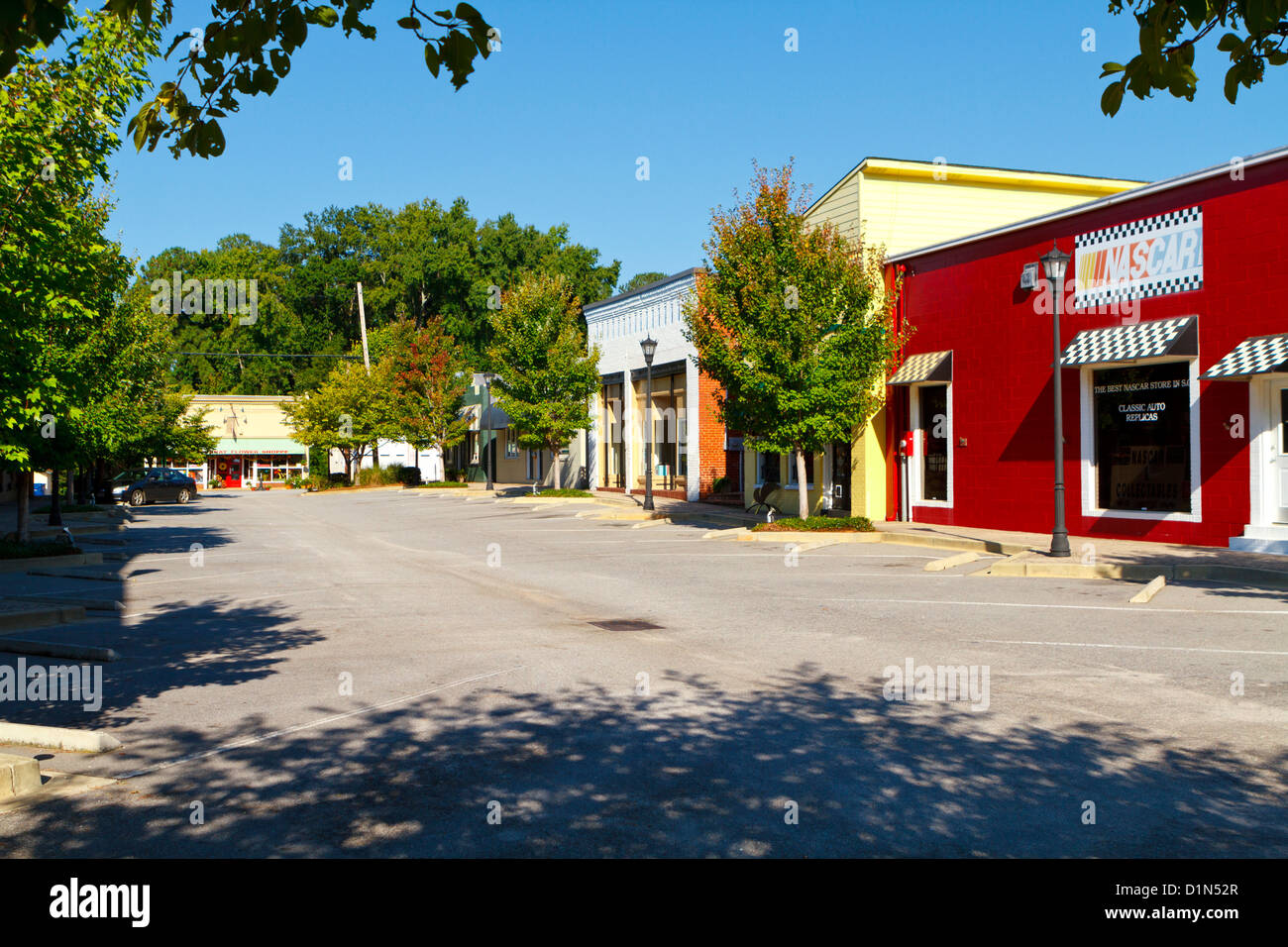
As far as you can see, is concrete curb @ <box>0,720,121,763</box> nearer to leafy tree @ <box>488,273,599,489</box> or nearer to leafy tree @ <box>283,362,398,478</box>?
leafy tree @ <box>488,273,599,489</box>

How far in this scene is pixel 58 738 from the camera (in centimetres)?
642

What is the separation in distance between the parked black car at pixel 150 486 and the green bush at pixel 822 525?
104 ft

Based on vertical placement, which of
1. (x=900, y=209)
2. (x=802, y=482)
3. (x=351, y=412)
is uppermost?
(x=900, y=209)

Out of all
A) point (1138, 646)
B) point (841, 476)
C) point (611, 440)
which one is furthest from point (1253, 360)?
point (611, 440)

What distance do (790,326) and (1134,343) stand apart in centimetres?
656

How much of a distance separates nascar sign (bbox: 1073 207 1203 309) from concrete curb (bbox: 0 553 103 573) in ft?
62.4

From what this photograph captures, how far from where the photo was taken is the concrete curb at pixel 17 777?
538 centimetres

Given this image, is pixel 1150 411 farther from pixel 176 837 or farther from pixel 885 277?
pixel 176 837

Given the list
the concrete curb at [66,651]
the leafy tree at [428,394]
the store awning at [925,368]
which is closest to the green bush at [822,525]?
the store awning at [925,368]

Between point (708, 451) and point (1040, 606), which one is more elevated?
point (708, 451)

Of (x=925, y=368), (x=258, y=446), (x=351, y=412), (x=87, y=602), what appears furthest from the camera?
(x=258, y=446)

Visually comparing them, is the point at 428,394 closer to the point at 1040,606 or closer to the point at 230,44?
the point at 1040,606

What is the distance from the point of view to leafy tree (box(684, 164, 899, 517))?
21781 millimetres

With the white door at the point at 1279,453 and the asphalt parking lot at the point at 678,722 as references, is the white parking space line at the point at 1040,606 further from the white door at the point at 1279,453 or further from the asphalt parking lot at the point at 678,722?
the white door at the point at 1279,453
